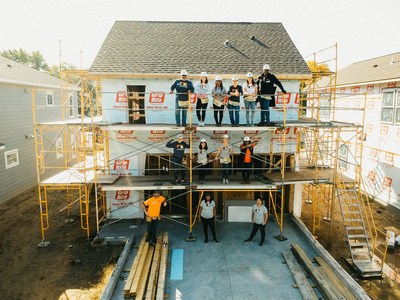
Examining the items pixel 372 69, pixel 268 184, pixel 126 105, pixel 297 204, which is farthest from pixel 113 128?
pixel 372 69

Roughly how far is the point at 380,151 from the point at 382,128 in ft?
4.14

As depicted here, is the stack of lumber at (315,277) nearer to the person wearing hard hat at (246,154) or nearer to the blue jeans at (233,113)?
the person wearing hard hat at (246,154)

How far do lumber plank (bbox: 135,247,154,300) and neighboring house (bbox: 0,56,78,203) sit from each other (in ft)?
32.6

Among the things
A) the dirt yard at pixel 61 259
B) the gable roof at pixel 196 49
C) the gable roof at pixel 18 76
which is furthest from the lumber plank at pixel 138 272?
the gable roof at pixel 18 76

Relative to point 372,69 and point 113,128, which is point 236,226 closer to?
point 113,128

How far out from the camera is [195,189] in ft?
36.5

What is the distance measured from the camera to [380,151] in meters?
16.8

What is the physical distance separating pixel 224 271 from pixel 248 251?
1.51 m

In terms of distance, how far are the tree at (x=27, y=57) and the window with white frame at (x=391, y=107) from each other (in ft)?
215

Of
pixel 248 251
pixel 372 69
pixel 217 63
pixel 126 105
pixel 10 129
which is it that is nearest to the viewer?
pixel 248 251

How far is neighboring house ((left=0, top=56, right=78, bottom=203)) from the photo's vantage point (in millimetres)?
16688

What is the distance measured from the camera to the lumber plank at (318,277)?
26.0 ft

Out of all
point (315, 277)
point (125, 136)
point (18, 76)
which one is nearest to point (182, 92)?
point (125, 136)

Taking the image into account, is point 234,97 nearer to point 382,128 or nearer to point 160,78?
point 160,78
